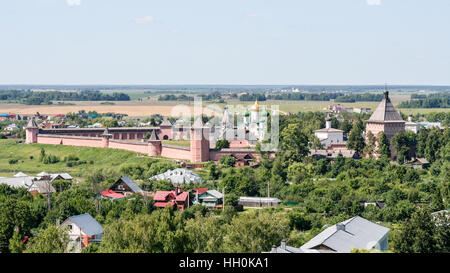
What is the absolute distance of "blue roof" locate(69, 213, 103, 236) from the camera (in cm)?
2280

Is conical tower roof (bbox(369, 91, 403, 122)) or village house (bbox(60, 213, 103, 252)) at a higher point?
conical tower roof (bbox(369, 91, 403, 122))

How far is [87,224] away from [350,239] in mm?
9658

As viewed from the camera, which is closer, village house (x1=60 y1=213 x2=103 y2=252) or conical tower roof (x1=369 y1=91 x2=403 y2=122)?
village house (x1=60 y1=213 x2=103 y2=252)

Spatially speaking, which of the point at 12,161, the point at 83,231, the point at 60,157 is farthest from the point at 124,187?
the point at 60,157

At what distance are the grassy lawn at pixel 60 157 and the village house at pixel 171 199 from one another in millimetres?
13065

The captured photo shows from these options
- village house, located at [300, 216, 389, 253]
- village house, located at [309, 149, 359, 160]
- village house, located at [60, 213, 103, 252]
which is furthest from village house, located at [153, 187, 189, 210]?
village house, located at [309, 149, 359, 160]

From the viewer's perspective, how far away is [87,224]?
2323 centimetres

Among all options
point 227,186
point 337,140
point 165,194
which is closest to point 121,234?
point 165,194

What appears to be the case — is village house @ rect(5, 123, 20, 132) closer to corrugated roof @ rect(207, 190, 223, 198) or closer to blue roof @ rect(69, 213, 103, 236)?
corrugated roof @ rect(207, 190, 223, 198)

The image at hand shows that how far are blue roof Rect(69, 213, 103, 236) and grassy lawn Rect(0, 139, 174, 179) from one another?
18878 mm

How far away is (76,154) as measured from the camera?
56250 mm

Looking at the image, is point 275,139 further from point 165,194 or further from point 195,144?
point 165,194

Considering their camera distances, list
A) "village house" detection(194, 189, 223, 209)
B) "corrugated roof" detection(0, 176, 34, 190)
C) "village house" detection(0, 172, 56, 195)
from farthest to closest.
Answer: "corrugated roof" detection(0, 176, 34, 190) → "village house" detection(0, 172, 56, 195) → "village house" detection(194, 189, 223, 209)

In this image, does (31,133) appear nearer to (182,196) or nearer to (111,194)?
(111,194)
